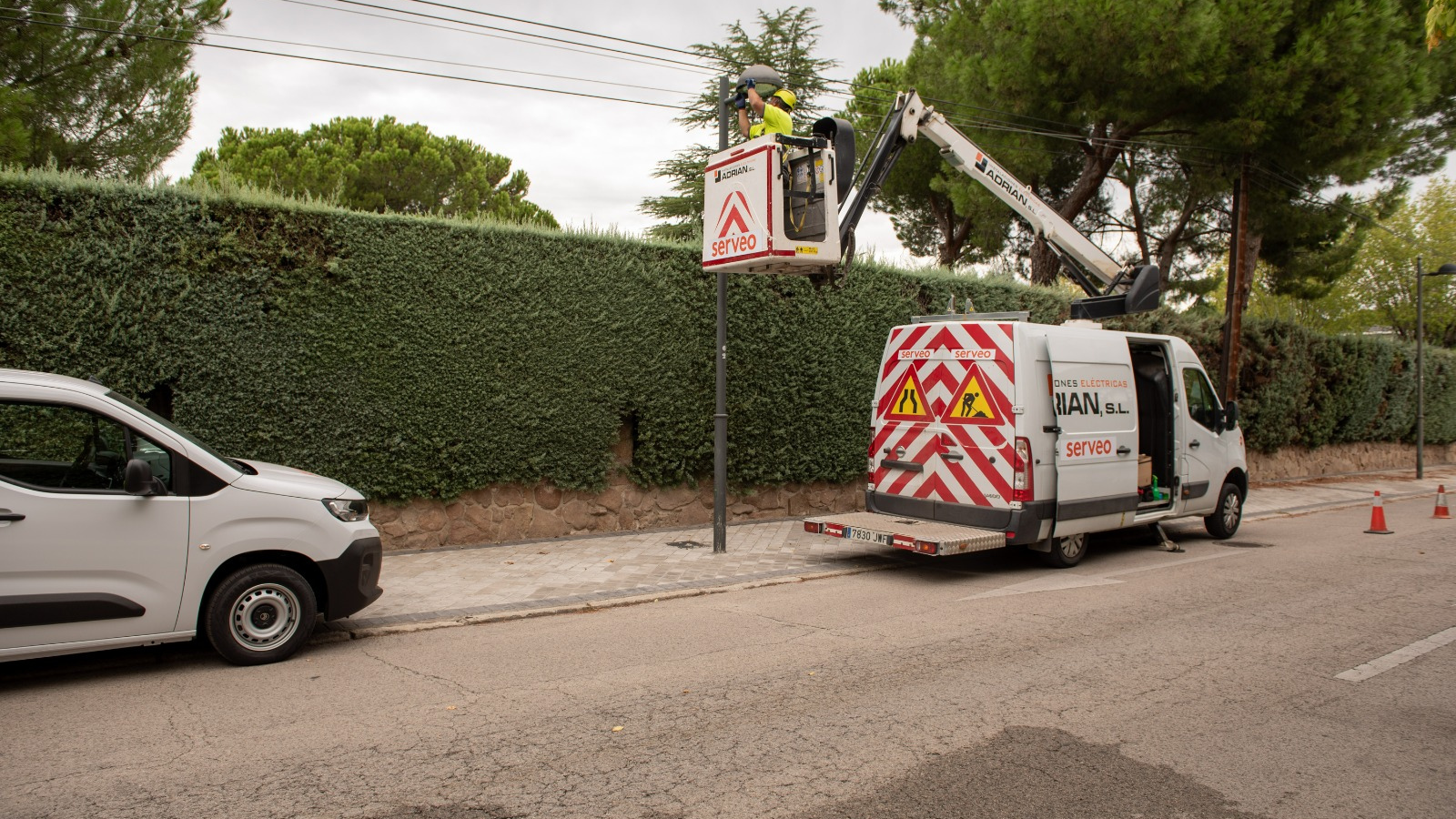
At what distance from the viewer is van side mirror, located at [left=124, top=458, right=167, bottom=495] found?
5.16 m

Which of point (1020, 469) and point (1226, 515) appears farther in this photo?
point (1226, 515)

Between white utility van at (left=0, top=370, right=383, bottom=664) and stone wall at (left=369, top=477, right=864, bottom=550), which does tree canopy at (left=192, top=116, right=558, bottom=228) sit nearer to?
stone wall at (left=369, top=477, right=864, bottom=550)

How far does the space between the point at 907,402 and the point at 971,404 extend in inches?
29.3

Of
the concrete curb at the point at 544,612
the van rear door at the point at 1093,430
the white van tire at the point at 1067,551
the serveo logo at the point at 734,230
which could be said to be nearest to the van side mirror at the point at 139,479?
the concrete curb at the point at 544,612

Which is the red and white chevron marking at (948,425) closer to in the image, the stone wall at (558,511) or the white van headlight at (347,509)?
the stone wall at (558,511)

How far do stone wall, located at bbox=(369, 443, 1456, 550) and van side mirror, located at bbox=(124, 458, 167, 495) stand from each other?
408 cm

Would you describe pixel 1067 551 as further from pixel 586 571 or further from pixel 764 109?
pixel 764 109

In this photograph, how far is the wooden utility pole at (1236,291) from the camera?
1678 cm

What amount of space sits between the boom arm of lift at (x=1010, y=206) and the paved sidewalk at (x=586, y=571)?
11.1 ft

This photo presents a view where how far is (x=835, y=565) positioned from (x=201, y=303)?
666cm

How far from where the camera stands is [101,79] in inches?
488

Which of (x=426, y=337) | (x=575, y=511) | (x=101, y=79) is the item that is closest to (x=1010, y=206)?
(x=575, y=511)

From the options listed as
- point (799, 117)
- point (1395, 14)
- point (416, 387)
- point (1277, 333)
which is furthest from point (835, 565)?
point (799, 117)

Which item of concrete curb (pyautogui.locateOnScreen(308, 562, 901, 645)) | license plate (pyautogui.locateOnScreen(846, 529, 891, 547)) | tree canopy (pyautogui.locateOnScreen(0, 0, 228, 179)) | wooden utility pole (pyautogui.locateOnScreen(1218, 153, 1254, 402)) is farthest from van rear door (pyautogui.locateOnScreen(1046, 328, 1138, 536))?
tree canopy (pyautogui.locateOnScreen(0, 0, 228, 179))
